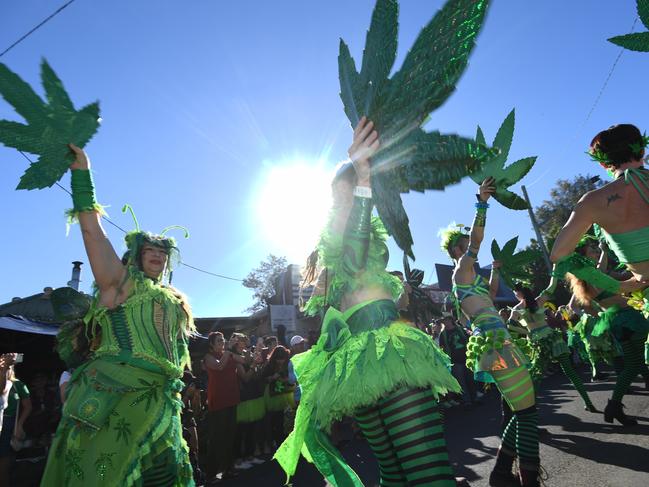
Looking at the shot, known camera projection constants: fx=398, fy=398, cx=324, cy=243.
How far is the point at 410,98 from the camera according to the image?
177 cm

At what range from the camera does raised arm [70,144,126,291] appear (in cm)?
227

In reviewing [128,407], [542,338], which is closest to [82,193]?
[128,407]

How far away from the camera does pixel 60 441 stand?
2139mm

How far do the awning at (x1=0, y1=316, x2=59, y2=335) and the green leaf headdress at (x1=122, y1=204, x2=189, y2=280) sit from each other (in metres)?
6.55

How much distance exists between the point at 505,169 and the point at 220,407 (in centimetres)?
512

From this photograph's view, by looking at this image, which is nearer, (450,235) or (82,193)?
(82,193)

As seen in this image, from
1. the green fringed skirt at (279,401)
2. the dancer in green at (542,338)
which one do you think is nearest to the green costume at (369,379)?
the dancer in green at (542,338)

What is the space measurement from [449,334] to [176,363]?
7.58 metres

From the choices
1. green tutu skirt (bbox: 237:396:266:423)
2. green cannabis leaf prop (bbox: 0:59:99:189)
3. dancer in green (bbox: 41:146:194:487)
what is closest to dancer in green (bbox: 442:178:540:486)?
dancer in green (bbox: 41:146:194:487)

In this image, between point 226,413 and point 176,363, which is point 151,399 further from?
point 226,413

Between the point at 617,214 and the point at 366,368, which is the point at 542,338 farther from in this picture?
the point at 366,368

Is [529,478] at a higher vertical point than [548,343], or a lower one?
lower

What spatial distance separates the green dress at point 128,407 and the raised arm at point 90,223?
0.23 metres

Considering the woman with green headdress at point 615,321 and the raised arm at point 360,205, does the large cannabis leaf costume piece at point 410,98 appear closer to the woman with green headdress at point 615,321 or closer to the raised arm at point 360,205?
the raised arm at point 360,205
